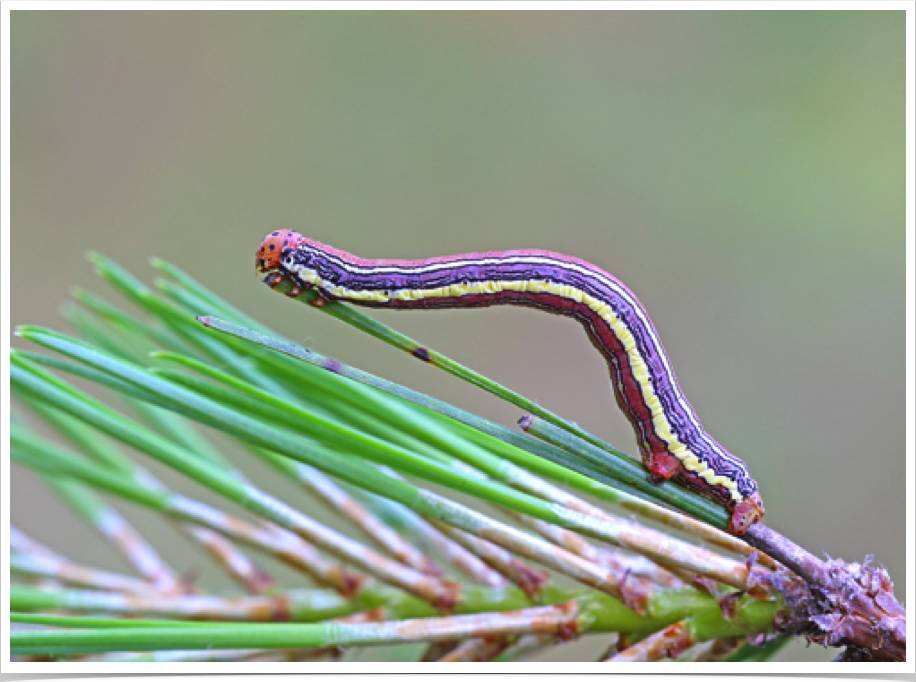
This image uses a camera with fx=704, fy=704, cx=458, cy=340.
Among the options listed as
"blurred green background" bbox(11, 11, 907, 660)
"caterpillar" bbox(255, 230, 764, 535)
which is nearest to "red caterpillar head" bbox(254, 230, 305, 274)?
"caterpillar" bbox(255, 230, 764, 535)

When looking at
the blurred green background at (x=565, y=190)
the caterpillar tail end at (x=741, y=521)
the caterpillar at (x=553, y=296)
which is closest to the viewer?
the caterpillar tail end at (x=741, y=521)

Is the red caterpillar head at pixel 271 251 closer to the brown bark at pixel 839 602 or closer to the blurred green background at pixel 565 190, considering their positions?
the brown bark at pixel 839 602

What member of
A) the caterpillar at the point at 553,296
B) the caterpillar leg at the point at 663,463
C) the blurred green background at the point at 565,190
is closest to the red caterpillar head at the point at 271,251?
the caterpillar at the point at 553,296

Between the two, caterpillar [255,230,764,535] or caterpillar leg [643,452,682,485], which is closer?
caterpillar leg [643,452,682,485]

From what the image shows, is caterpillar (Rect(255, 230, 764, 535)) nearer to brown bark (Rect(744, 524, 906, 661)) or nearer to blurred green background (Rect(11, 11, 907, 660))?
brown bark (Rect(744, 524, 906, 661))

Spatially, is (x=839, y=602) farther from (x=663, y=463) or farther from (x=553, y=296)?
(x=553, y=296)
